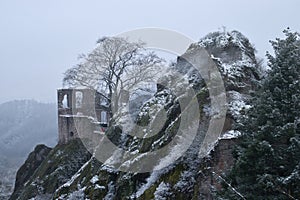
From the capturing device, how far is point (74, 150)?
22.4m

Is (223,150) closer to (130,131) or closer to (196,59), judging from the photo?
(196,59)

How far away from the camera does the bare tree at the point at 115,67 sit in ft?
78.1

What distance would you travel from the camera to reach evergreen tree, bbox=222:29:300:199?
24.2ft

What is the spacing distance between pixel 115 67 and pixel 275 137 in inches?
671

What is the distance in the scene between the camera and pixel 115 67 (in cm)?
2392

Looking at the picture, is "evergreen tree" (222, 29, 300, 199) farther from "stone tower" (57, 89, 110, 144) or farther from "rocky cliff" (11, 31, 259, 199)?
"stone tower" (57, 89, 110, 144)

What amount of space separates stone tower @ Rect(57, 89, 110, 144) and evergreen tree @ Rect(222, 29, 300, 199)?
53.7 ft

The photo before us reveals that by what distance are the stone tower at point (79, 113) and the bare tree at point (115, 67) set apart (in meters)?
1.18

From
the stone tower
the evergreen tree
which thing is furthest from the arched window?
the evergreen tree

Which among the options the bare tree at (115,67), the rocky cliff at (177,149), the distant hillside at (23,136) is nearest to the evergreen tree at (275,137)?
the rocky cliff at (177,149)

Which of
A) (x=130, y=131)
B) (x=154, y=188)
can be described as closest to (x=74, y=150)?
(x=130, y=131)

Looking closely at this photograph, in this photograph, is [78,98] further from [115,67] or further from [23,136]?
[23,136]

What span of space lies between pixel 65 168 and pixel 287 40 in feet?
50.0

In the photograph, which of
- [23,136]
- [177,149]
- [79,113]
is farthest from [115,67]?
[23,136]
